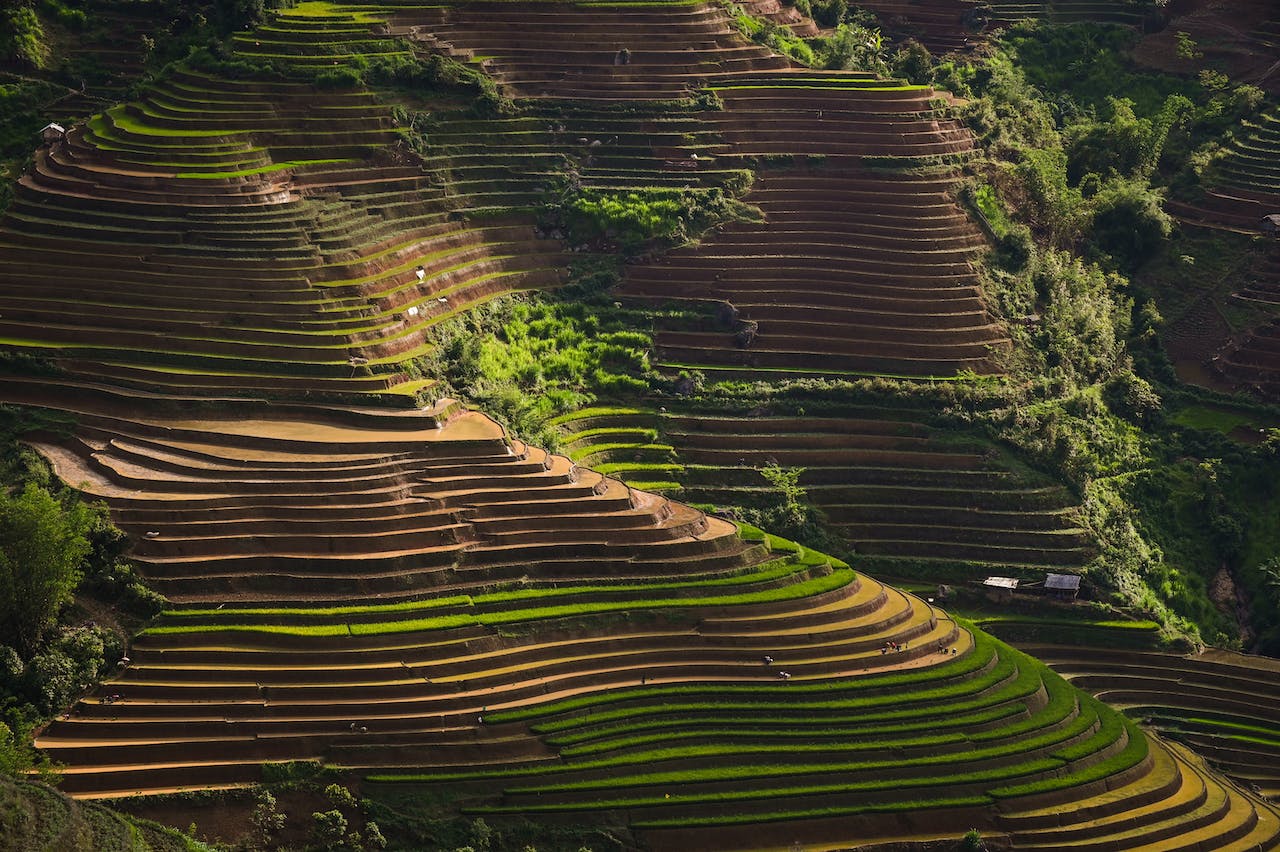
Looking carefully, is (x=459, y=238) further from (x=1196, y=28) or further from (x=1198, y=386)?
(x=1196, y=28)

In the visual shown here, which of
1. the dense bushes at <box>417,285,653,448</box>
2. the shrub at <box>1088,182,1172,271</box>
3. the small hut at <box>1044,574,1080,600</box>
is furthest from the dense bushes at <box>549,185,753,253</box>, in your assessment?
the small hut at <box>1044,574,1080,600</box>

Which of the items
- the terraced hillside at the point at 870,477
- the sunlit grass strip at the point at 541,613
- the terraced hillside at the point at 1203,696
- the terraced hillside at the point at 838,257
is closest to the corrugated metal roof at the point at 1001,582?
the terraced hillside at the point at 870,477

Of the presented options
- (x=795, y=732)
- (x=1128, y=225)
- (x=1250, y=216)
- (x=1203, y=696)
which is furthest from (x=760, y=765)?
(x=1250, y=216)

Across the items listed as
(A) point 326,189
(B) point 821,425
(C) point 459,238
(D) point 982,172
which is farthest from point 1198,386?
(A) point 326,189

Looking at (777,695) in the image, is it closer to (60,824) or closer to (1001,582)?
(1001,582)

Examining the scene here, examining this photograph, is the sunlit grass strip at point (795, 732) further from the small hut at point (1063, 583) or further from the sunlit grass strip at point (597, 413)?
the sunlit grass strip at point (597, 413)

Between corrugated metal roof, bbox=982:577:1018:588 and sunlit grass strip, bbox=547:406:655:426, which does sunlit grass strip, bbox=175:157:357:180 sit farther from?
corrugated metal roof, bbox=982:577:1018:588
